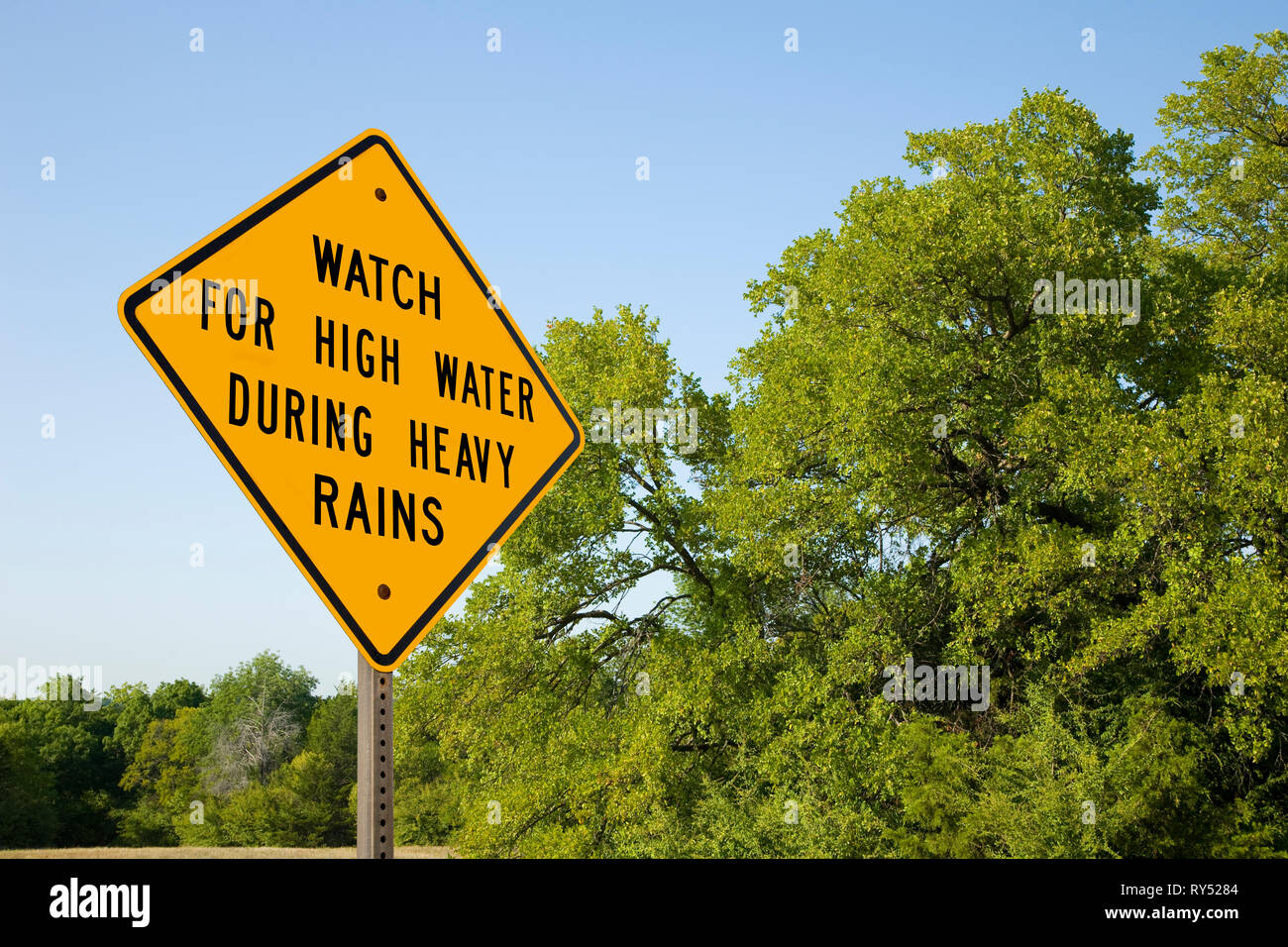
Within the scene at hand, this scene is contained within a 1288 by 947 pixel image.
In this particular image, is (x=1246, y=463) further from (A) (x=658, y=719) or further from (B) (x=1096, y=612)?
(A) (x=658, y=719)

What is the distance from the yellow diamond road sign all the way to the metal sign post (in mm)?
58

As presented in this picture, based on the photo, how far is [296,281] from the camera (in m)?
2.59

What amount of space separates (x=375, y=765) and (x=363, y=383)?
95 cm

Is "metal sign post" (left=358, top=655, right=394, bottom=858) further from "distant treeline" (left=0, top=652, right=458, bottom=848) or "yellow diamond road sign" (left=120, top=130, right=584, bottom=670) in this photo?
"distant treeline" (left=0, top=652, right=458, bottom=848)

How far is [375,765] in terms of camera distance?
2.41 meters

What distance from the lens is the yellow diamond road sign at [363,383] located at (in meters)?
2.36

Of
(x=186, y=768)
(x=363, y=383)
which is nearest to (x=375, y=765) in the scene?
(x=363, y=383)

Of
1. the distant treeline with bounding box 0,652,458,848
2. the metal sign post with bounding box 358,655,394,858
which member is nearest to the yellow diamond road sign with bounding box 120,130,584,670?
the metal sign post with bounding box 358,655,394,858

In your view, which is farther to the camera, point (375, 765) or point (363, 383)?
point (363, 383)

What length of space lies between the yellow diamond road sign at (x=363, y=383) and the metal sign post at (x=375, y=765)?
0.06 m

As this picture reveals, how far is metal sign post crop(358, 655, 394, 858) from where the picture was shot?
2369 mm

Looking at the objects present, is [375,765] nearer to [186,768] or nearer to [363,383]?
[363,383]

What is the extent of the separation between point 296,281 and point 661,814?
1729cm
